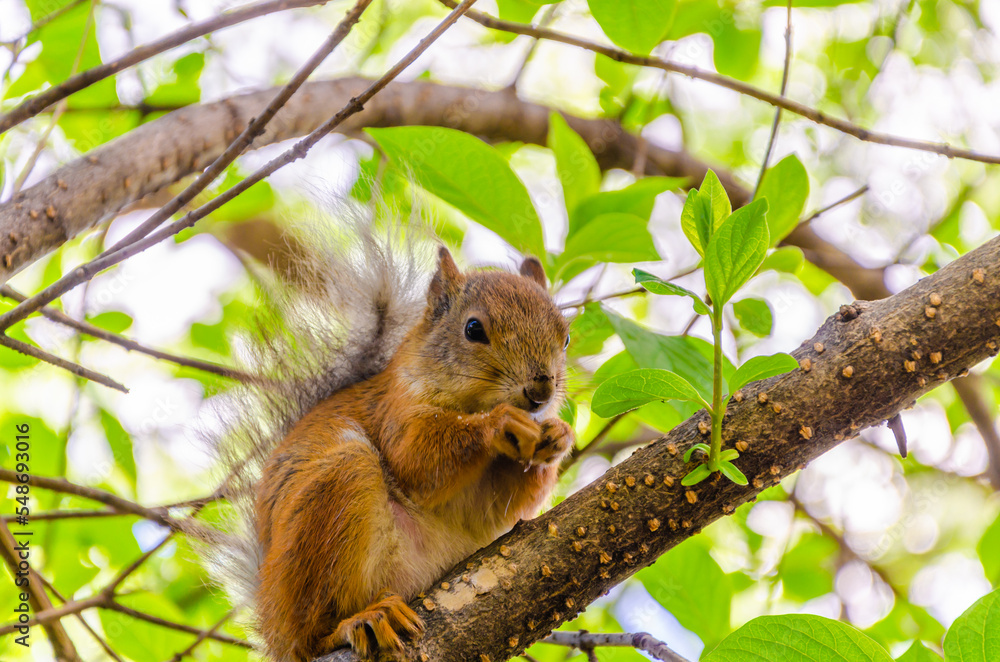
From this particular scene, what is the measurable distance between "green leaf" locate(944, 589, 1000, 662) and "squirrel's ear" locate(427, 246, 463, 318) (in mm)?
1469

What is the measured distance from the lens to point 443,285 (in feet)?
7.21

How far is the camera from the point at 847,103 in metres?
3.41

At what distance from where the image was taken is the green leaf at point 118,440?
2.33 m

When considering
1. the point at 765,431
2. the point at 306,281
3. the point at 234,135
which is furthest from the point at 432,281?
the point at 765,431

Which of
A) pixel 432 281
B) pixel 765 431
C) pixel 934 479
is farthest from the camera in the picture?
pixel 934 479

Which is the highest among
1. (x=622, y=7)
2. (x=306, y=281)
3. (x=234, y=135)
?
(x=234, y=135)

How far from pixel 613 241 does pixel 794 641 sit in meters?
0.91

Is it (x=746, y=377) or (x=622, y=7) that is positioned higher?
(x=622, y=7)

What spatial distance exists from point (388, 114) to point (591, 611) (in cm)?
211

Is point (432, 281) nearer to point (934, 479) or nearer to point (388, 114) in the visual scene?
point (388, 114)

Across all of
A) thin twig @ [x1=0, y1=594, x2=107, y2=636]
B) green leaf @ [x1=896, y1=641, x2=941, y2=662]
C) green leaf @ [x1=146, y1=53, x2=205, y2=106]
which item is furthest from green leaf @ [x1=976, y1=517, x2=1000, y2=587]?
green leaf @ [x1=146, y1=53, x2=205, y2=106]

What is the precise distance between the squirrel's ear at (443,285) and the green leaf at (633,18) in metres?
1.00

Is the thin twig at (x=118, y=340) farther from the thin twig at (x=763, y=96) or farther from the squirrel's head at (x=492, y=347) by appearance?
the thin twig at (x=763, y=96)

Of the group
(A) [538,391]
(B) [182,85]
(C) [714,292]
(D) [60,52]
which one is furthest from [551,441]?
(B) [182,85]
